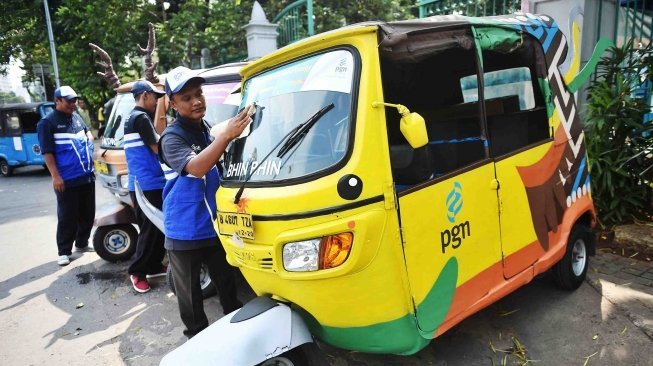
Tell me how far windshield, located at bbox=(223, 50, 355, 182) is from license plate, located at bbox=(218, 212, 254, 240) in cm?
21

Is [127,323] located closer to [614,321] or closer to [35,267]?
[35,267]

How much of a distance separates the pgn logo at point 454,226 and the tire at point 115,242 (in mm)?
4036

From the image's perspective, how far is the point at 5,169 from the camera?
13.6 metres

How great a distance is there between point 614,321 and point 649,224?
6.01 feet

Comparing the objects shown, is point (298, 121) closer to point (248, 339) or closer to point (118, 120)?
point (248, 339)

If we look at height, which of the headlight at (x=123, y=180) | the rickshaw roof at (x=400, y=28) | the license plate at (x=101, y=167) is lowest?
the headlight at (x=123, y=180)

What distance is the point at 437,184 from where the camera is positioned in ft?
7.77

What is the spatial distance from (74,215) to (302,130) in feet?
13.7

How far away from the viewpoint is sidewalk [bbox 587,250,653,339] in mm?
3229

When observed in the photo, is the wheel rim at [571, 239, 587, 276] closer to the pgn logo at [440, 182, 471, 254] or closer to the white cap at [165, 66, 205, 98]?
the pgn logo at [440, 182, 471, 254]

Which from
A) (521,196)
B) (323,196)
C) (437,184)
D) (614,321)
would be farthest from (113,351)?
(614,321)

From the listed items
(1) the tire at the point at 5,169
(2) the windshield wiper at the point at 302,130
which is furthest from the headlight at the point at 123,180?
(1) the tire at the point at 5,169

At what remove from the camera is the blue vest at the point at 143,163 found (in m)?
4.14

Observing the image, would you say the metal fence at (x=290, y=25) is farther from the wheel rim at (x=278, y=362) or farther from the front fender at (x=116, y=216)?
the wheel rim at (x=278, y=362)
